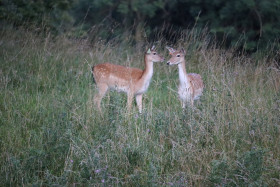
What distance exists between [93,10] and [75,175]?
1312cm

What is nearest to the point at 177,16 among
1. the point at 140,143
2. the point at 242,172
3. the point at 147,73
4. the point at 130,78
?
the point at 147,73

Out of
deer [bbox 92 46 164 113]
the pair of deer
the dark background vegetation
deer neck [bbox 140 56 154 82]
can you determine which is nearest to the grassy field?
the pair of deer

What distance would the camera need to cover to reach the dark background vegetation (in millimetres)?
11938

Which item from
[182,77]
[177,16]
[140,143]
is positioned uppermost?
[177,16]

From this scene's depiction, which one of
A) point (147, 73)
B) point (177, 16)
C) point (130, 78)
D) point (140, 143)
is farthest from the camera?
point (177, 16)

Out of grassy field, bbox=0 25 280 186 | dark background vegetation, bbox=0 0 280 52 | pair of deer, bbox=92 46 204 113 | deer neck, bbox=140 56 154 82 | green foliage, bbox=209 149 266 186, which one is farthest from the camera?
dark background vegetation, bbox=0 0 280 52

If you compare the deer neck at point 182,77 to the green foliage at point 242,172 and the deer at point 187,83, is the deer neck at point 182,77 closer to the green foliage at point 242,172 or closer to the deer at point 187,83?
the deer at point 187,83

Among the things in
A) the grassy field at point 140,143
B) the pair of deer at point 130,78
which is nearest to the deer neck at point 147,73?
the pair of deer at point 130,78

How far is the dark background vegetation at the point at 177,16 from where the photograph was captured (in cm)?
1194

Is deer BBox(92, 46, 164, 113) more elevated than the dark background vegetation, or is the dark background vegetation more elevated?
the dark background vegetation

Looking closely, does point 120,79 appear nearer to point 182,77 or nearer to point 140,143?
point 182,77

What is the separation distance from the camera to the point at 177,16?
1652cm

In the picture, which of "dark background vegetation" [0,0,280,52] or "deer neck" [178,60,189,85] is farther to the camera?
"dark background vegetation" [0,0,280,52]

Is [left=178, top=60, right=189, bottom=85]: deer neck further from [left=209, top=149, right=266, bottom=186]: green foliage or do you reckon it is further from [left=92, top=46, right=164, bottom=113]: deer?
[left=209, top=149, right=266, bottom=186]: green foliage
